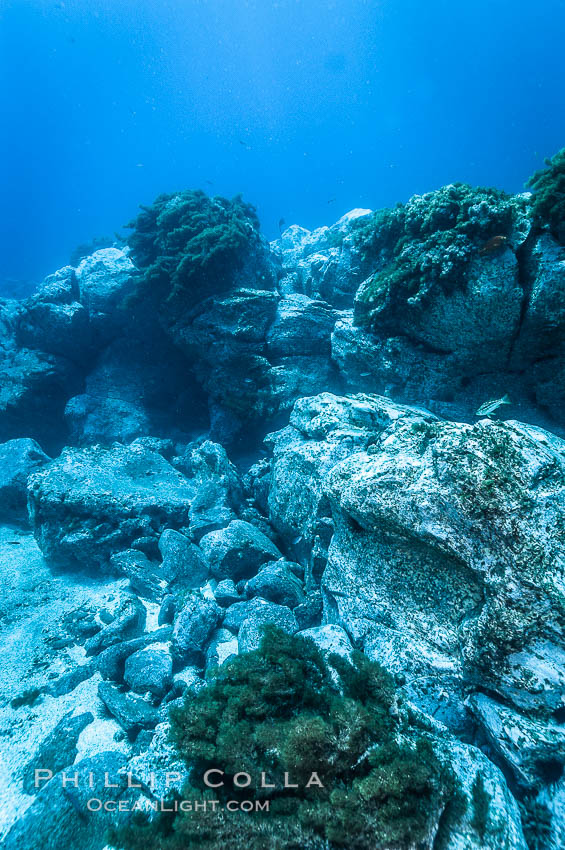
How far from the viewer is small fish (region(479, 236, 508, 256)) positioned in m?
6.30

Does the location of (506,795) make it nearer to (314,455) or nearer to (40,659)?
(314,455)

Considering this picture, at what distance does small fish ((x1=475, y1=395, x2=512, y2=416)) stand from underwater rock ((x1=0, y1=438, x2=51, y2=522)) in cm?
1126

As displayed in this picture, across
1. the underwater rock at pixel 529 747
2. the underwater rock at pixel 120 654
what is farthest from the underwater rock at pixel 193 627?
the underwater rock at pixel 529 747

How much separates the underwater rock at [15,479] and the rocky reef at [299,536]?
0.31 ft

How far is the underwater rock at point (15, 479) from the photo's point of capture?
9.36 meters

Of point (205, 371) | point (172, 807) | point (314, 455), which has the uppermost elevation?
point (205, 371)

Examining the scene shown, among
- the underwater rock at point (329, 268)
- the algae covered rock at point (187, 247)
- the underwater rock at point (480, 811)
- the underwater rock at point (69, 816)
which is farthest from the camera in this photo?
the underwater rock at point (329, 268)

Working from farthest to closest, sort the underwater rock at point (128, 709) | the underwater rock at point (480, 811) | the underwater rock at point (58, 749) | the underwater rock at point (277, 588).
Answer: the underwater rock at point (277, 588)
the underwater rock at point (128, 709)
the underwater rock at point (58, 749)
the underwater rock at point (480, 811)

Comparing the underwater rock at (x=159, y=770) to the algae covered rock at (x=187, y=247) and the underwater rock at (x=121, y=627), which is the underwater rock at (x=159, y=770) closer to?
the underwater rock at (x=121, y=627)

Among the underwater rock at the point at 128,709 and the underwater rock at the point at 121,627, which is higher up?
the underwater rock at the point at 121,627

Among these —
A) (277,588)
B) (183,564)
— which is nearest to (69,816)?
Answer: (277,588)

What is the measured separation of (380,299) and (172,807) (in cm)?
841

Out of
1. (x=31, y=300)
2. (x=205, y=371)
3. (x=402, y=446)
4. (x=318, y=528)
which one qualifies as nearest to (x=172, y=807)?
(x=318, y=528)

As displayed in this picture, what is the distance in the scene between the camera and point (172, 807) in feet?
9.78
